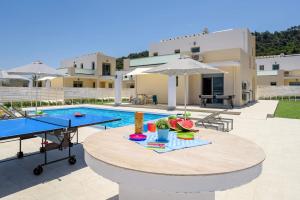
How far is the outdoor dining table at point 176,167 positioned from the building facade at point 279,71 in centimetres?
4653

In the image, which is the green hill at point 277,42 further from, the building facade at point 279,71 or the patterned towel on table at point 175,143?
the patterned towel on table at point 175,143

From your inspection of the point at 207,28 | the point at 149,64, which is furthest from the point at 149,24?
the point at 207,28

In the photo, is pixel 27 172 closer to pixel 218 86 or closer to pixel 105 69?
pixel 218 86

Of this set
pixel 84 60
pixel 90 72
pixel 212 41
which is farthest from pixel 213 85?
pixel 84 60

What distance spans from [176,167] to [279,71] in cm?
4830

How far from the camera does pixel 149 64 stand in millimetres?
22547

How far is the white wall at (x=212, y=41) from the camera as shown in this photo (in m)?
31.4

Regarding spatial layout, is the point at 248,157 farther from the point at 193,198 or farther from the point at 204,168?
the point at 193,198

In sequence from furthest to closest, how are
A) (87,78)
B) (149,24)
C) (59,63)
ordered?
1. (59,63)
2. (87,78)
3. (149,24)

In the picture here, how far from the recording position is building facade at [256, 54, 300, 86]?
42.0 m

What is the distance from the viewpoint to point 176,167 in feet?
6.15

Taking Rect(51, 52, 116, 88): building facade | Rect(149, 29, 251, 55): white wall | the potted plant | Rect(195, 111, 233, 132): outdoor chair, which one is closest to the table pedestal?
the potted plant

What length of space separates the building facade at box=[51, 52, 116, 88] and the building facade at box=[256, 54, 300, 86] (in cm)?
3194

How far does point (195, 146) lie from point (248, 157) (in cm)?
67
